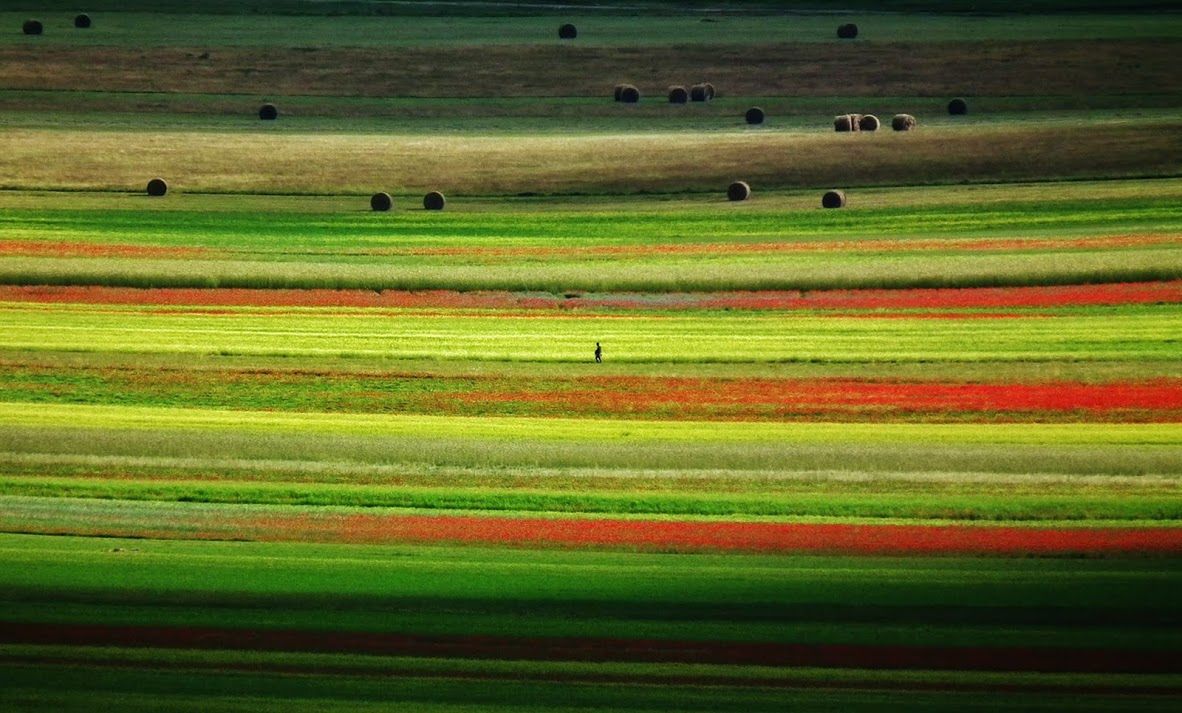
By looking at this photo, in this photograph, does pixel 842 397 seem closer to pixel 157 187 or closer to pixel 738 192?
pixel 738 192

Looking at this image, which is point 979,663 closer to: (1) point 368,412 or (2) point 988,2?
(1) point 368,412

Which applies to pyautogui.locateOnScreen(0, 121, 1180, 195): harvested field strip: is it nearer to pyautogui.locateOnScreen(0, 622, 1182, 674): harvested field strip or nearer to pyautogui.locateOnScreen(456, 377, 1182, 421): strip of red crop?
pyautogui.locateOnScreen(456, 377, 1182, 421): strip of red crop

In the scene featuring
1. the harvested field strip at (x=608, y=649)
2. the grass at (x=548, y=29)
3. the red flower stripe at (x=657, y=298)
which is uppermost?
the grass at (x=548, y=29)

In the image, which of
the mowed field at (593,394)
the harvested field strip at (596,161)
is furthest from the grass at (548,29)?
the harvested field strip at (596,161)

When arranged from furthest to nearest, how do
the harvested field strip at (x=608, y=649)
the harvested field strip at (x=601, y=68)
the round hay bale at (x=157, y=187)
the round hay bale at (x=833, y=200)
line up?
the harvested field strip at (x=601, y=68), the round hay bale at (x=157, y=187), the round hay bale at (x=833, y=200), the harvested field strip at (x=608, y=649)

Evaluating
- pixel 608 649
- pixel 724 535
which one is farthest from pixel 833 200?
pixel 608 649

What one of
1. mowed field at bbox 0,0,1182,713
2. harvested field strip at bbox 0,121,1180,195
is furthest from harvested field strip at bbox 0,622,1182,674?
harvested field strip at bbox 0,121,1180,195

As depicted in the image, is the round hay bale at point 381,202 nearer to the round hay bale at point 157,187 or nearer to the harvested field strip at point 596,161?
the harvested field strip at point 596,161
